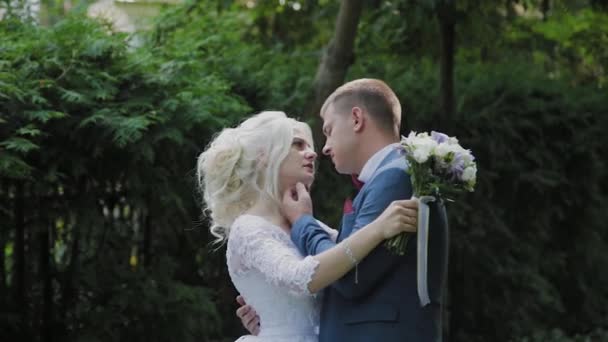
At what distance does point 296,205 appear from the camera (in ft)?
12.3

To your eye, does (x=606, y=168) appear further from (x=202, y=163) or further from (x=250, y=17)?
(x=202, y=163)

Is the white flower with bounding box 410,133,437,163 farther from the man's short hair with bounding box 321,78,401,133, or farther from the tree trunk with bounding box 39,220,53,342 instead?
the tree trunk with bounding box 39,220,53,342

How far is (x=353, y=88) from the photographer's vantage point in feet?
12.5

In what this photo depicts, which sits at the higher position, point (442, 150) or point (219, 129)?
point (219, 129)

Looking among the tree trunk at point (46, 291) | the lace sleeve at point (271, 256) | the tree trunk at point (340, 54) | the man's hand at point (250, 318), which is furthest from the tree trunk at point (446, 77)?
the lace sleeve at point (271, 256)

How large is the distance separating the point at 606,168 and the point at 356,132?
23.5 ft

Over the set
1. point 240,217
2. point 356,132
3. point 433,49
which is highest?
point 433,49

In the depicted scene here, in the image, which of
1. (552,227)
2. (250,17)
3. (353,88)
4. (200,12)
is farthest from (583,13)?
(353,88)

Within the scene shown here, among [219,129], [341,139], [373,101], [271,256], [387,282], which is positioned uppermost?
[219,129]

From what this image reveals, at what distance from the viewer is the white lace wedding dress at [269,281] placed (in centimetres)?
365

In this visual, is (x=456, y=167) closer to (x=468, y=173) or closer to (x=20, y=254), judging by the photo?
(x=468, y=173)

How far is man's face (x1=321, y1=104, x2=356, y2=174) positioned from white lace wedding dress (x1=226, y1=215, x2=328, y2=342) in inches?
13.8

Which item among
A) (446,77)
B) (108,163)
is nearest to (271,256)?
(108,163)

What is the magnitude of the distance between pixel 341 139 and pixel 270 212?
41cm
